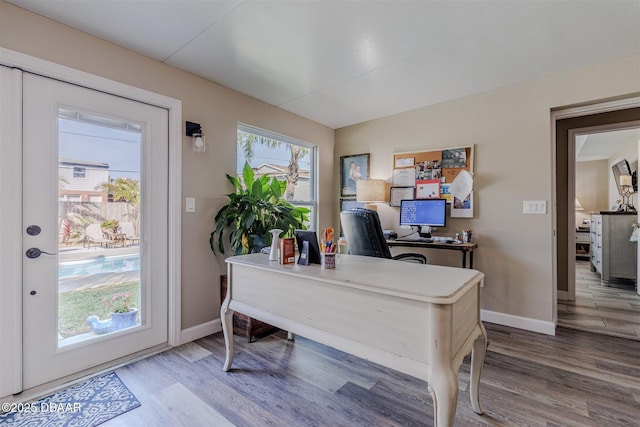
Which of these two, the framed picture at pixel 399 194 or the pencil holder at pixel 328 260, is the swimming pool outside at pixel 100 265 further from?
the framed picture at pixel 399 194

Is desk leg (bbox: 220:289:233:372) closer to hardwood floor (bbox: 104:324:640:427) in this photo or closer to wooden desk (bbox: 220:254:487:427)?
hardwood floor (bbox: 104:324:640:427)

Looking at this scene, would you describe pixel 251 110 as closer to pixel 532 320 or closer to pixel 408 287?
pixel 408 287

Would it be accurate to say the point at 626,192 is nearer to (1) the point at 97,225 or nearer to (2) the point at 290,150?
(2) the point at 290,150

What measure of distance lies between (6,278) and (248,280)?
1.39 metres

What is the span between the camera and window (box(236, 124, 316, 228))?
10.1 ft

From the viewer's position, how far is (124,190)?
2.16 metres

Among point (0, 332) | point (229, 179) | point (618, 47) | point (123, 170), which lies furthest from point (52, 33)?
point (618, 47)

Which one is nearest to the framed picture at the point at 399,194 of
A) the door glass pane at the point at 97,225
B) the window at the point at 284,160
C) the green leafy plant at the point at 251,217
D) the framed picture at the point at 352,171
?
the framed picture at the point at 352,171

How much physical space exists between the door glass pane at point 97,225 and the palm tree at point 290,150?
102 centimetres

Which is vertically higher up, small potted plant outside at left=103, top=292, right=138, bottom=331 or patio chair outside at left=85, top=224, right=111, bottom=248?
patio chair outside at left=85, top=224, right=111, bottom=248

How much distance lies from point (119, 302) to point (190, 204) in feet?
2.99

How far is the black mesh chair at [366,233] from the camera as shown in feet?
7.68

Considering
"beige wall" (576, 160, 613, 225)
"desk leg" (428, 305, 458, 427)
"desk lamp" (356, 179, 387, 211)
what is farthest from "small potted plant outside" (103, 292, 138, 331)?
"beige wall" (576, 160, 613, 225)

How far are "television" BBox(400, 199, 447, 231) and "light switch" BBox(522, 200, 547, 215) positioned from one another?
70 cm
